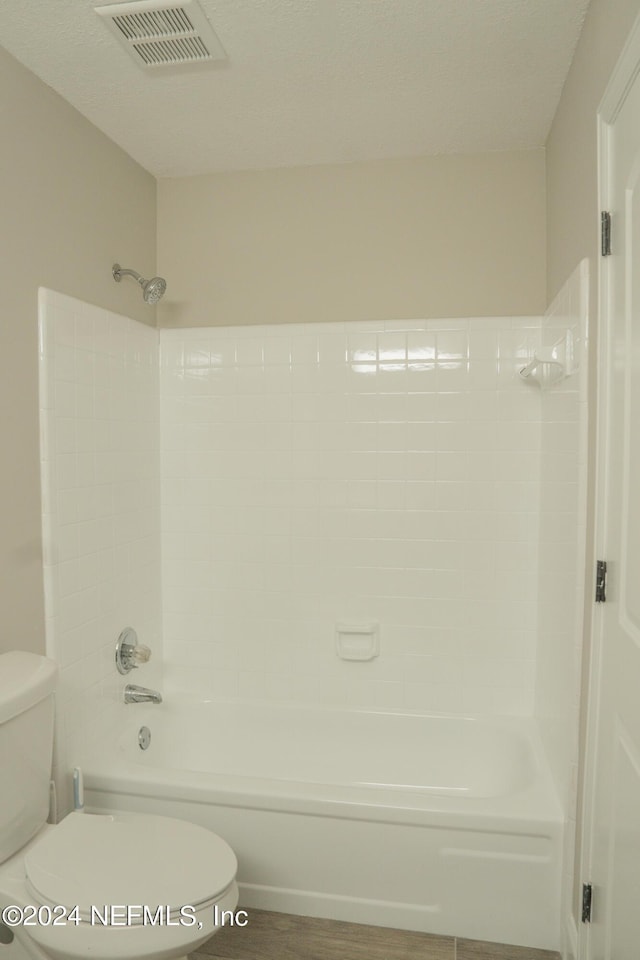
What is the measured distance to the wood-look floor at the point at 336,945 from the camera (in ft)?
6.15

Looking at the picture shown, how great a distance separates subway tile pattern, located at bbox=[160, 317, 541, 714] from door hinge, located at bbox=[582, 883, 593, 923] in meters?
0.90

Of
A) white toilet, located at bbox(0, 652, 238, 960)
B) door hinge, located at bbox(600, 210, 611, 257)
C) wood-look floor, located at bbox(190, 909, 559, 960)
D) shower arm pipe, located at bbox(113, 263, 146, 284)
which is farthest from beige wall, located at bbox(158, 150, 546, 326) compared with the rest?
wood-look floor, located at bbox(190, 909, 559, 960)

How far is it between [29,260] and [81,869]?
1622 mm

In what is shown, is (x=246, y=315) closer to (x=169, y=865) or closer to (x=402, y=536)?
(x=402, y=536)

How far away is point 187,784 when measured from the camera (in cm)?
203

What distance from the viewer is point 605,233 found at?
1518 mm

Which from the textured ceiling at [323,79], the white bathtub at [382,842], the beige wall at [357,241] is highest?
the textured ceiling at [323,79]

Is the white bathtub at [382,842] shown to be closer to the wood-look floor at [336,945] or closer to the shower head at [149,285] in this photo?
the wood-look floor at [336,945]

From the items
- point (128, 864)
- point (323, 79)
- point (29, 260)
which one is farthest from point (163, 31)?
point (128, 864)

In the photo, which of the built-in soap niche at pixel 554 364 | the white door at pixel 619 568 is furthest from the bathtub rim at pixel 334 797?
the built-in soap niche at pixel 554 364

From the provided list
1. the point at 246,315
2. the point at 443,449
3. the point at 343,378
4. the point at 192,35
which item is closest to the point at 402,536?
the point at 443,449

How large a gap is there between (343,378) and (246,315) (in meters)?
0.48

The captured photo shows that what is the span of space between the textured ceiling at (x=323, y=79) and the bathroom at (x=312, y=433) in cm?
9

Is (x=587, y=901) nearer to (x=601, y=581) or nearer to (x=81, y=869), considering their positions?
(x=601, y=581)
